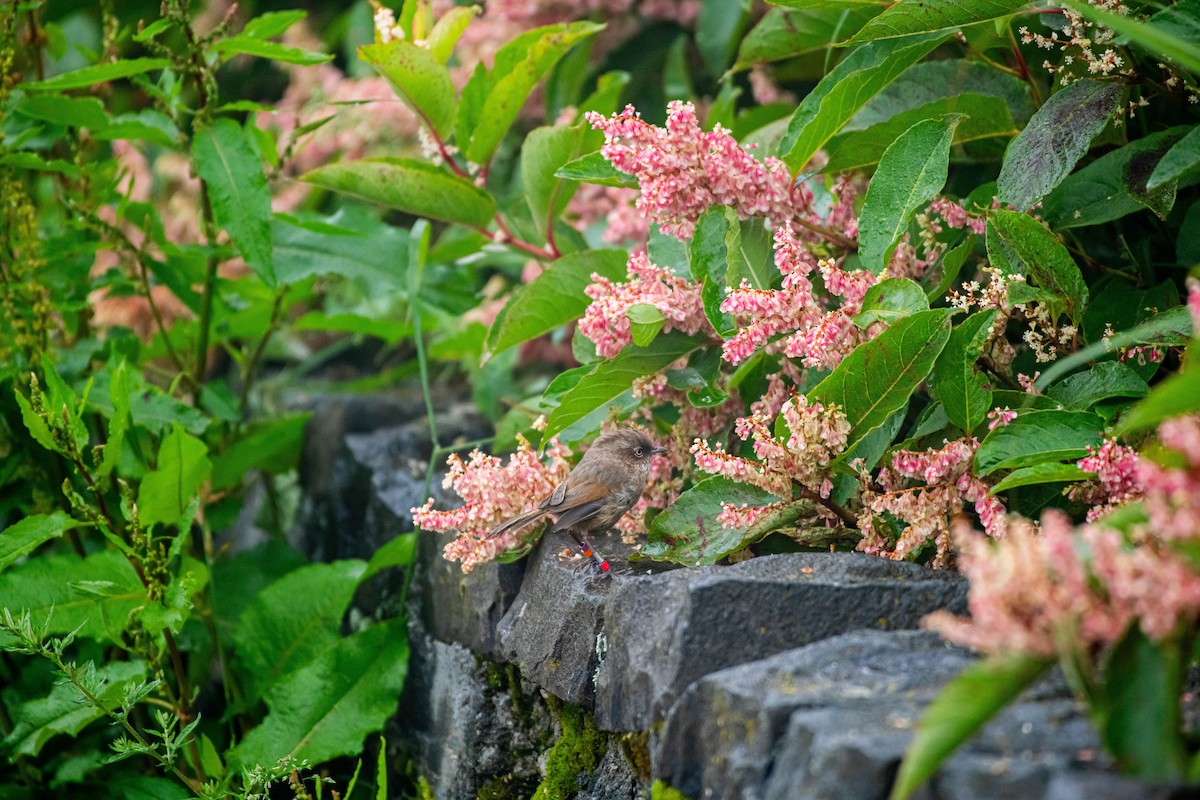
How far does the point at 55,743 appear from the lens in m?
2.99

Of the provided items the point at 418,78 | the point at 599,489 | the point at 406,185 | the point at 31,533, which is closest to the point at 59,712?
the point at 31,533

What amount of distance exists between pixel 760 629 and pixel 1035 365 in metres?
0.97

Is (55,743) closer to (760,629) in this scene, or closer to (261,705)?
A: (261,705)

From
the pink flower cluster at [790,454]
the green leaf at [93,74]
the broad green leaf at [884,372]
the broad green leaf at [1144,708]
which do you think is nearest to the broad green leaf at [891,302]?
the broad green leaf at [884,372]

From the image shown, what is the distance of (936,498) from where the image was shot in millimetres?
1868

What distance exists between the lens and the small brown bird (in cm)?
231

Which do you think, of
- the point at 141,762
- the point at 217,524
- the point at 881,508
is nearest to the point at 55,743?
the point at 141,762

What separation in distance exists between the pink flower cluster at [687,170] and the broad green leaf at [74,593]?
155 centimetres

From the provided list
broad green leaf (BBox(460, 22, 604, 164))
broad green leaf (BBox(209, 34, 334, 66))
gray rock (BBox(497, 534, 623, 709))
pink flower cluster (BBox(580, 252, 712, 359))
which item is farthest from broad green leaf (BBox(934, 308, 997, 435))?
broad green leaf (BBox(209, 34, 334, 66))

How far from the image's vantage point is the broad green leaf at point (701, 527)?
204cm

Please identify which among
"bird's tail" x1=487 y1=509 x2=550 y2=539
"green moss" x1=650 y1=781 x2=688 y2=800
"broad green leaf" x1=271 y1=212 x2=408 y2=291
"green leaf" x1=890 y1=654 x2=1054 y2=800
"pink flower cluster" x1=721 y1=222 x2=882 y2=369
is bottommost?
"green moss" x1=650 y1=781 x2=688 y2=800

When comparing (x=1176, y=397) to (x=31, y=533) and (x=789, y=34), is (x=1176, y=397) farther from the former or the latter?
(x=31, y=533)

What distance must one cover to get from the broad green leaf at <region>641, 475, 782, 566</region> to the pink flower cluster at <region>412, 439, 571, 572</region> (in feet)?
1.10

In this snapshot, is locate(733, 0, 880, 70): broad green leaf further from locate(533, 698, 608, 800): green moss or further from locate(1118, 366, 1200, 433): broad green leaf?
locate(1118, 366, 1200, 433): broad green leaf
